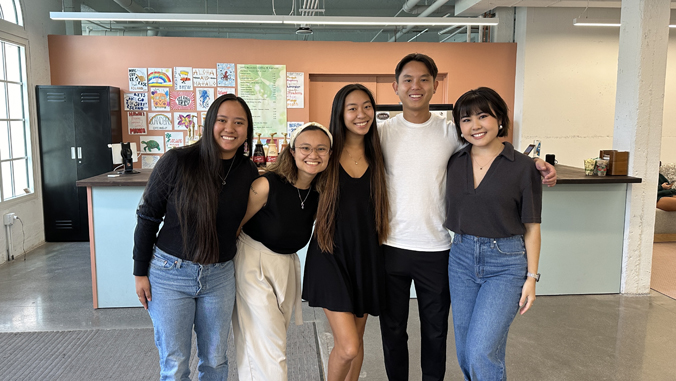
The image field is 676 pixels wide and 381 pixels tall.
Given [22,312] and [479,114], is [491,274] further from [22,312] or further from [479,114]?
[22,312]

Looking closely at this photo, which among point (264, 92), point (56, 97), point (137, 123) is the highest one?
point (264, 92)

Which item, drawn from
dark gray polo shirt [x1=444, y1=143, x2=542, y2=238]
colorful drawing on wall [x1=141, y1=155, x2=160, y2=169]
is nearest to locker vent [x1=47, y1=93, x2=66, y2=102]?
colorful drawing on wall [x1=141, y1=155, x2=160, y2=169]

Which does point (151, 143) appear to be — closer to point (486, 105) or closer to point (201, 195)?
point (201, 195)

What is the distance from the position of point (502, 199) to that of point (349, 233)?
636 mm

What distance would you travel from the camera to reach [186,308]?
1.99m

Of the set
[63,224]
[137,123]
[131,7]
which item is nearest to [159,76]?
[137,123]

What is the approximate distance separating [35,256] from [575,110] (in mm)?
7606

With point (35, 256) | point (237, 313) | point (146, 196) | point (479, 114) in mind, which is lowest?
point (35, 256)

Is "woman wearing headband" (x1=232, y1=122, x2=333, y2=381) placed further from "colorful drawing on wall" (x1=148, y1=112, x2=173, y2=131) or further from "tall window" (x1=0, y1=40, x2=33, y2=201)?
"colorful drawing on wall" (x1=148, y1=112, x2=173, y2=131)

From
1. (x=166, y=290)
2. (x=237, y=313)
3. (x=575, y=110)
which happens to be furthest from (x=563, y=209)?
(x=575, y=110)

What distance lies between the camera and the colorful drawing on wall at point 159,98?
7.19 metres

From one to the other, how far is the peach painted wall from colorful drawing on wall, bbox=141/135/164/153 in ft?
0.33

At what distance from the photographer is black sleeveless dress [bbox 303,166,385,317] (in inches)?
82.3

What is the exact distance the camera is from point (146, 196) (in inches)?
75.7
